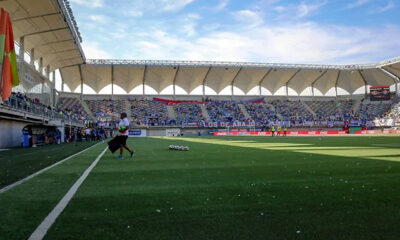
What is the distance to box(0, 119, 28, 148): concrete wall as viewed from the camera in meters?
21.0

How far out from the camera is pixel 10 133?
22.2 m

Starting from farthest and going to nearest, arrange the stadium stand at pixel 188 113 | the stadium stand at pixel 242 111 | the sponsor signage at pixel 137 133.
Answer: the stadium stand at pixel 188 113, the stadium stand at pixel 242 111, the sponsor signage at pixel 137 133

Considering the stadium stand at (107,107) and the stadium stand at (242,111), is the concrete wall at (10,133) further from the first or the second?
the stadium stand at (107,107)

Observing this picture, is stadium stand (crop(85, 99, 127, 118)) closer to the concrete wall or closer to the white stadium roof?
the white stadium roof

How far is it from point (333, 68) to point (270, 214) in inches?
2840

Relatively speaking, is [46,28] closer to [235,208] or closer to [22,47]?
[22,47]

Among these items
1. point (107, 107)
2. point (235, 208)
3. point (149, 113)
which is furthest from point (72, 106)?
point (235, 208)

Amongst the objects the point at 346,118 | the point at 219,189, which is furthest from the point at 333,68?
the point at 219,189

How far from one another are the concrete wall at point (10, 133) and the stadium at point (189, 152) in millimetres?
142

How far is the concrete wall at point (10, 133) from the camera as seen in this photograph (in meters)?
21.0

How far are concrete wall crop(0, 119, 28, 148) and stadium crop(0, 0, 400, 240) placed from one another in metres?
0.14

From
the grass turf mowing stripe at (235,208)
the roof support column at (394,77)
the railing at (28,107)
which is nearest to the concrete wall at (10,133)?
the railing at (28,107)

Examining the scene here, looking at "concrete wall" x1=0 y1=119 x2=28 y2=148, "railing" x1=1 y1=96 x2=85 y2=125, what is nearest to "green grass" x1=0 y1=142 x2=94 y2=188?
"railing" x1=1 y1=96 x2=85 y2=125

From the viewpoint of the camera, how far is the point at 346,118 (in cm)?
7219
